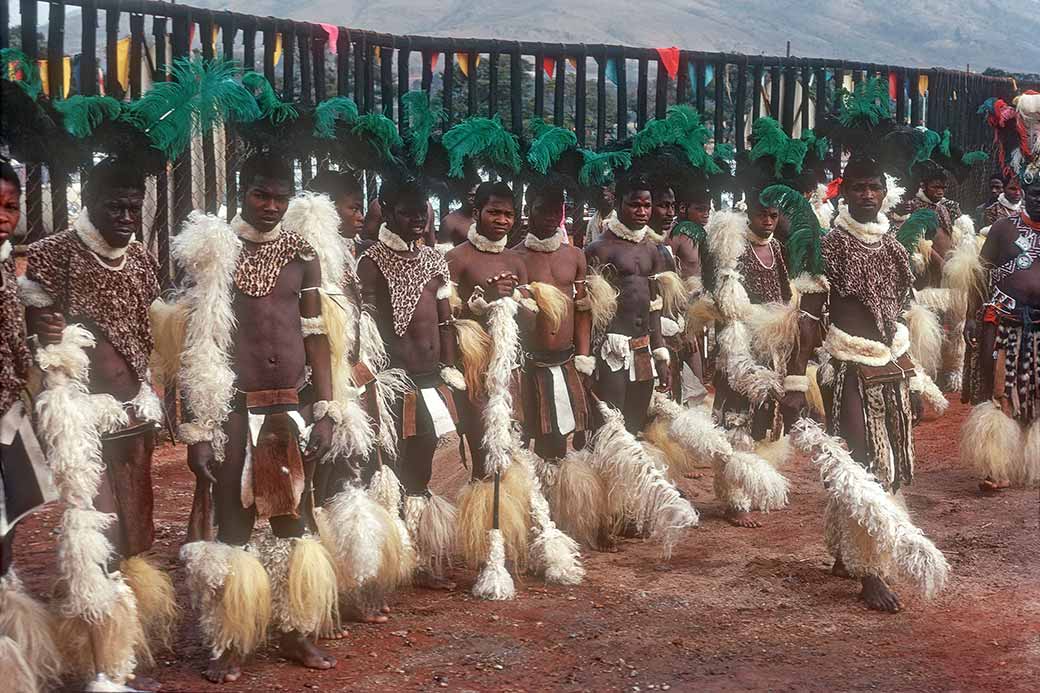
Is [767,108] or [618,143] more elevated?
[767,108]

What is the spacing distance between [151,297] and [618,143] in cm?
323

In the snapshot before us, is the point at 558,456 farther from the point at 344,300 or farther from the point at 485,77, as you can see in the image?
the point at 485,77

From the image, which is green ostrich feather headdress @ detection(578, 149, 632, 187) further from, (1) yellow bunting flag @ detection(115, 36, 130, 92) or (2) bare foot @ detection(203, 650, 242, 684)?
(1) yellow bunting flag @ detection(115, 36, 130, 92)

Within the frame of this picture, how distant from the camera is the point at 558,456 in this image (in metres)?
6.30

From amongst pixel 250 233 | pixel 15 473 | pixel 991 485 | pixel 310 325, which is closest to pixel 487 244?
pixel 310 325

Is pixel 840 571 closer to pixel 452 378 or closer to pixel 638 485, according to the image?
pixel 638 485

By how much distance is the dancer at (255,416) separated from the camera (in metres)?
4.46

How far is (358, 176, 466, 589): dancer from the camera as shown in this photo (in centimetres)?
550

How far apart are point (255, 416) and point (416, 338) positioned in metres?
1.19

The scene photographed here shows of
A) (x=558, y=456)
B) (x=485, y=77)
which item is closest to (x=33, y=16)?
(x=558, y=456)

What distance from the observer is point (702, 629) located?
17.3 feet

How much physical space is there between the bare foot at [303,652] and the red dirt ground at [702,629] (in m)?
0.04

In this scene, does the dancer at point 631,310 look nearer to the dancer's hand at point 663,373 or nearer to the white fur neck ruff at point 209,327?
the dancer's hand at point 663,373

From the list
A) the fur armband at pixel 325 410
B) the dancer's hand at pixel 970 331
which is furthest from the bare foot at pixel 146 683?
the dancer's hand at pixel 970 331
